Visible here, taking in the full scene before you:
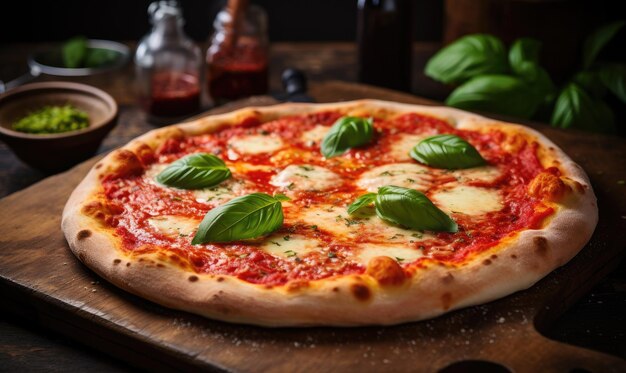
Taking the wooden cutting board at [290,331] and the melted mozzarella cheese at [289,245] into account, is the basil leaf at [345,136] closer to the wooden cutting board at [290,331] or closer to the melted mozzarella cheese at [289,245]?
the melted mozzarella cheese at [289,245]

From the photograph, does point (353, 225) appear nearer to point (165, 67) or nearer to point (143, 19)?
point (165, 67)

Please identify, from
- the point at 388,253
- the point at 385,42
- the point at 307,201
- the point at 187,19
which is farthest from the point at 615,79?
the point at 187,19

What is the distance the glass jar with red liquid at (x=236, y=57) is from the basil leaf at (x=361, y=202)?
2101 millimetres

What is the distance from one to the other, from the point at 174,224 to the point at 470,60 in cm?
218

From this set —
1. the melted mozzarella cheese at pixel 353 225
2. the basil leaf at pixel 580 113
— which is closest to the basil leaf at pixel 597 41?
the basil leaf at pixel 580 113

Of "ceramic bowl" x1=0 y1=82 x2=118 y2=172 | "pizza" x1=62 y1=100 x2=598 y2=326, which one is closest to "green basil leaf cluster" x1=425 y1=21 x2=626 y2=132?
"pizza" x1=62 y1=100 x2=598 y2=326

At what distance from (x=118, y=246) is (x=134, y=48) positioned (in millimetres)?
3656

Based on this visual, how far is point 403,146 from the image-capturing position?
3.98 meters

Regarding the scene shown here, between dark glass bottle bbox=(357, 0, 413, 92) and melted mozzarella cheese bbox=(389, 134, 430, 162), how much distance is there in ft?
3.86

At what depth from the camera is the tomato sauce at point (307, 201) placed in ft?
9.68

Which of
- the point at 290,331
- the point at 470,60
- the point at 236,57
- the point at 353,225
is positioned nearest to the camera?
the point at 290,331

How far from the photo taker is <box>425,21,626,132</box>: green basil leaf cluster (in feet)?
14.7

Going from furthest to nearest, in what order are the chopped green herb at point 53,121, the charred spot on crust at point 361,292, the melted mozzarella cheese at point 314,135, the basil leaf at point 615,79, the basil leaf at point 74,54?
1. the basil leaf at point 74,54
2. the basil leaf at point 615,79
3. the chopped green herb at point 53,121
4. the melted mozzarella cheese at point 314,135
5. the charred spot on crust at point 361,292

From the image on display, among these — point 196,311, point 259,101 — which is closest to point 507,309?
point 196,311
